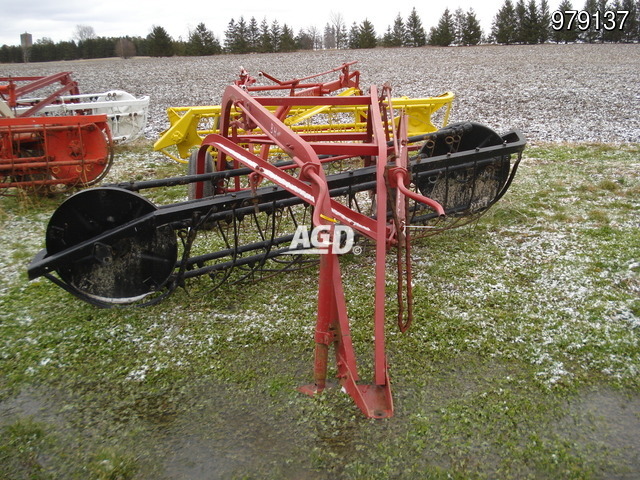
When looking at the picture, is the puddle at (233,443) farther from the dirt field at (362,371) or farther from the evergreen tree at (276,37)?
the evergreen tree at (276,37)

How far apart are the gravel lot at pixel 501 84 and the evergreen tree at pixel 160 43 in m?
13.7

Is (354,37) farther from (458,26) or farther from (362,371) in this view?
(362,371)

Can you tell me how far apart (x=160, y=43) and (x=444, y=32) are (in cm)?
2211

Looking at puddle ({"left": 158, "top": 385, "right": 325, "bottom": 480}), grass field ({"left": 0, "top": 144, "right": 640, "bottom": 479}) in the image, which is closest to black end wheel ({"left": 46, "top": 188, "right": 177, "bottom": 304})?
grass field ({"left": 0, "top": 144, "right": 640, "bottom": 479})

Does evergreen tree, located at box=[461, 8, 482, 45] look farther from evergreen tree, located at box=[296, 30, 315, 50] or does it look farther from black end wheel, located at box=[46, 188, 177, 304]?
black end wheel, located at box=[46, 188, 177, 304]

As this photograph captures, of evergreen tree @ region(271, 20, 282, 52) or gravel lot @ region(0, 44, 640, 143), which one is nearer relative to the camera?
gravel lot @ region(0, 44, 640, 143)

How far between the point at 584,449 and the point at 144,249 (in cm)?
311

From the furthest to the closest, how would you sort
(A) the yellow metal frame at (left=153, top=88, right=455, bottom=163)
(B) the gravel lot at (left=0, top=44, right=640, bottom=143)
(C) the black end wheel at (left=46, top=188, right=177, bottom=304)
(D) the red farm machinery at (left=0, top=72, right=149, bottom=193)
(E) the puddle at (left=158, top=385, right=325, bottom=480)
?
(B) the gravel lot at (left=0, top=44, right=640, bottom=143) < (A) the yellow metal frame at (left=153, top=88, right=455, bottom=163) < (D) the red farm machinery at (left=0, top=72, right=149, bottom=193) < (C) the black end wheel at (left=46, top=188, right=177, bottom=304) < (E) the puddle at (left=158, top=385, right=325, bottom=480)

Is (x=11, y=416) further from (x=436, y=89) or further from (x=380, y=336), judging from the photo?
(x=436, y=89)

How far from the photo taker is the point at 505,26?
129 ft

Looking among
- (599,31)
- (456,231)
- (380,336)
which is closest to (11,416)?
(380,336)

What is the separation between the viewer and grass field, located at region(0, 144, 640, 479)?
263 cm

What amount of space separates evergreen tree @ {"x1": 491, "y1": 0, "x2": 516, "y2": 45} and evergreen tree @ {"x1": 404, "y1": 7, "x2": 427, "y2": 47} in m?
5.38

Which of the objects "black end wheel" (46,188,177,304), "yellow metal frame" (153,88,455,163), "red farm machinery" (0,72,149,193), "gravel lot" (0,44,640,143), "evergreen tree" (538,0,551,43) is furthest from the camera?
"evergreen tree" (538,0,551,43)
